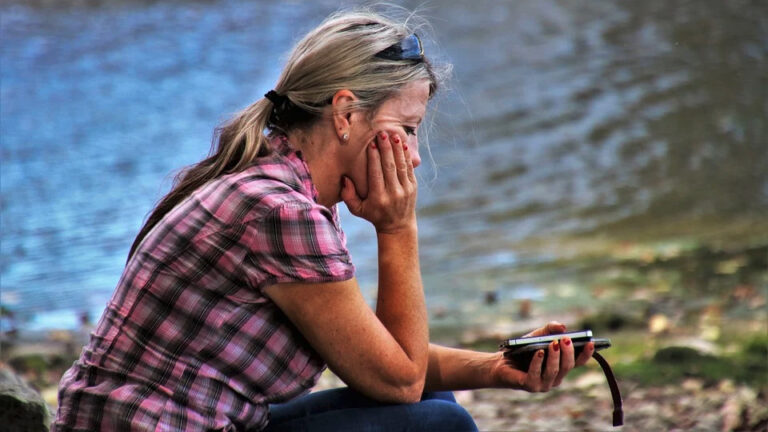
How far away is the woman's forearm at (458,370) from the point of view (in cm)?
264

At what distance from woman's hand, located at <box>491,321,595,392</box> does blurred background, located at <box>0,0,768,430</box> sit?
1.95ft

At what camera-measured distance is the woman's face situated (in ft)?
7.50

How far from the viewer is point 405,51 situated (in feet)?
7.57

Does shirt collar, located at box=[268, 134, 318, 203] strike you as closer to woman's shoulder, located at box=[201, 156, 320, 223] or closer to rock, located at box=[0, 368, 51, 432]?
woman's shoulder, located at box=[201, 156, 320, 223]

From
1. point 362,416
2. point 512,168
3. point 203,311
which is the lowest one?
point 362,416

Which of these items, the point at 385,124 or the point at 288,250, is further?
the point at 385,124

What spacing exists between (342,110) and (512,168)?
693 centimetres

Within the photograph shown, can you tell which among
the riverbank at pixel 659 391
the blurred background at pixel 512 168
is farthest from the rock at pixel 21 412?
Result: the riverbank at pixel 659 391

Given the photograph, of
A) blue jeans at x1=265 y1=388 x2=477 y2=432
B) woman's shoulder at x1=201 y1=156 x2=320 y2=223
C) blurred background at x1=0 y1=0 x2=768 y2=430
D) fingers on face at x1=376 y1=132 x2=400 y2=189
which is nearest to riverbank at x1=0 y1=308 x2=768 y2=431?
blurred background at x1=0 y1=0 x2=768 y2=430

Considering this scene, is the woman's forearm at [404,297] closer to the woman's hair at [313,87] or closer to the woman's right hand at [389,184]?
the woman's right hand at [389,184]

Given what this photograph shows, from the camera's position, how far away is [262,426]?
2.19 m

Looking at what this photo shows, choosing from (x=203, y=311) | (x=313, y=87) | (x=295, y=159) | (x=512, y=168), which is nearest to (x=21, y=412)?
(x=203, y=311)

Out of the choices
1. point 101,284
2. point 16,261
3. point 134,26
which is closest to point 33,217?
point 16,261

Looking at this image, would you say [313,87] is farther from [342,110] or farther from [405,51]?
[405,51]
